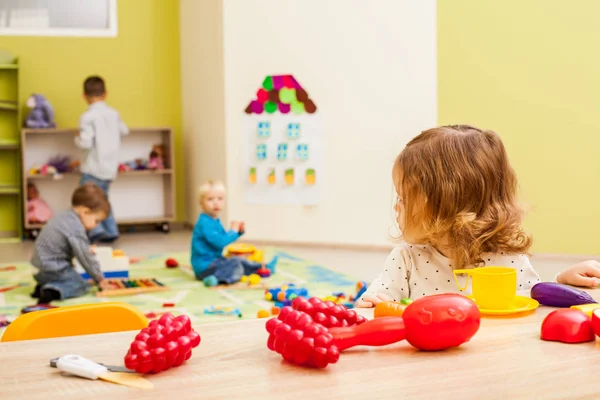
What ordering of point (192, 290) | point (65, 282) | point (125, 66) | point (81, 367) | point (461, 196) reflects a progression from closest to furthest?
point (81, 367)
point (461, 196)
point (65, 282)
point (192, 290)
point (125, 66)

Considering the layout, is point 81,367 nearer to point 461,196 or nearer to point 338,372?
point 338,372

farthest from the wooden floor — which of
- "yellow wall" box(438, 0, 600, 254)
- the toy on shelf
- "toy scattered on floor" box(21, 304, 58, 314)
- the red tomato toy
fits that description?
the red tomato toy

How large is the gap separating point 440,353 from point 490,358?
63 mm

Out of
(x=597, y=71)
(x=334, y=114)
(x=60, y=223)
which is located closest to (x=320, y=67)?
(x=334, y=114)

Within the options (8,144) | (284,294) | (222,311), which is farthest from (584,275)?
(8,144)

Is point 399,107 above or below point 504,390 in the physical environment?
above

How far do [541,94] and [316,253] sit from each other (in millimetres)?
1847

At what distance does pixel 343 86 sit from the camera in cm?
571

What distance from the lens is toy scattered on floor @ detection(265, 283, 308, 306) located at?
3.87 metres

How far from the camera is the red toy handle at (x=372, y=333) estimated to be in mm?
1002

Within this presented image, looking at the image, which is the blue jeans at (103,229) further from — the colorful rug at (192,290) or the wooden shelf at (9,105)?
the colorful rug at (192,290)

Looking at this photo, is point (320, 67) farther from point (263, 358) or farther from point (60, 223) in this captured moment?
point (263, 358)

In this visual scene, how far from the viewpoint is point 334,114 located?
18.9ft

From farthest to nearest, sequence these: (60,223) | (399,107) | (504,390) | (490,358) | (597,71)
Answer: (399,107), (597,71), (60,223), (490,358), (504,390)
